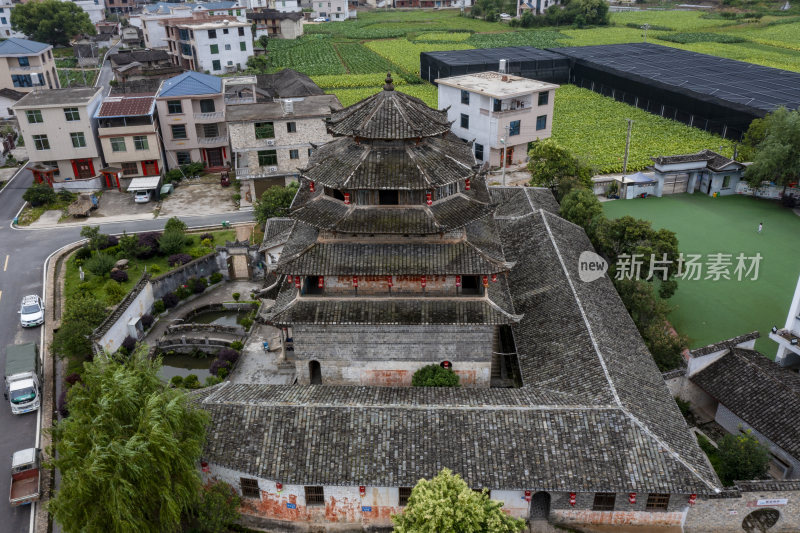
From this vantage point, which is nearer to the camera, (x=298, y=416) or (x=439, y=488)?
(x=439, y=488)

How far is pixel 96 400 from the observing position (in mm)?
24250

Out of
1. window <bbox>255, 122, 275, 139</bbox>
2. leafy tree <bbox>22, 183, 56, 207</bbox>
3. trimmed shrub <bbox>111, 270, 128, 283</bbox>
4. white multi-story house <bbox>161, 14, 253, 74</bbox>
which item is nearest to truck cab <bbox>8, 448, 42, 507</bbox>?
trimmed shrub <bbox>111, 270, 128, 283</bbox>

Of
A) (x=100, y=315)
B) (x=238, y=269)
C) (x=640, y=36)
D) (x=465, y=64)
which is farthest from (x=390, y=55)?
(x=100, y=315)

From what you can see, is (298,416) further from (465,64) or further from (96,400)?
(465,64)

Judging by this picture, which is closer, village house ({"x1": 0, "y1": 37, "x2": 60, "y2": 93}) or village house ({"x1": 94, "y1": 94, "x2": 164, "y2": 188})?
village house ({"x1": 94, "y1": 94, "x2": 164, "y2": 188})

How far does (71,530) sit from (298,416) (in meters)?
9.37

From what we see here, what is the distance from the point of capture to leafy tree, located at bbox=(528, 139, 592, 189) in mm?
56531

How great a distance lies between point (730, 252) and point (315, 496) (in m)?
41.8

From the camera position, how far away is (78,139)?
6381 cm

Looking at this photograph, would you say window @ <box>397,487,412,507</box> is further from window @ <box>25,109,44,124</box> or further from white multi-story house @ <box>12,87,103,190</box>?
window @ <box>25,109,44,124</box>

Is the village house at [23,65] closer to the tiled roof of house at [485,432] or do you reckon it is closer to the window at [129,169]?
the window at [129,169]

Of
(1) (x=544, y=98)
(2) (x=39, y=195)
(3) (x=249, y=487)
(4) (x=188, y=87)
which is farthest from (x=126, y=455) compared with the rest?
(1) (x=544, y=98)

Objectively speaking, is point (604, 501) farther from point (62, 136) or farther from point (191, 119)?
point (62, 136)

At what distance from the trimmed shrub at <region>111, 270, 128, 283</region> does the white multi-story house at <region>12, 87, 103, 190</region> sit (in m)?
22.5
